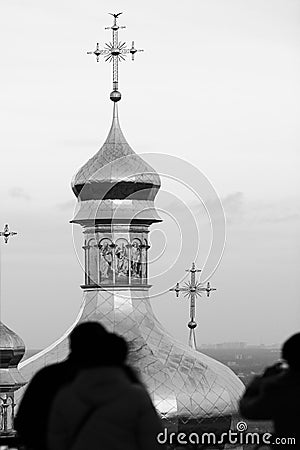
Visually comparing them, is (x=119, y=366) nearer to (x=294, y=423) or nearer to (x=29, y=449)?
(x=29, y=449)

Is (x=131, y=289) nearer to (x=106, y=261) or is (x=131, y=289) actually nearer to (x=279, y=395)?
(x=106, y=261)

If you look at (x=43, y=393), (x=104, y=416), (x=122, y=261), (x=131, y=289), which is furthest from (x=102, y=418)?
(x=122, y=261)

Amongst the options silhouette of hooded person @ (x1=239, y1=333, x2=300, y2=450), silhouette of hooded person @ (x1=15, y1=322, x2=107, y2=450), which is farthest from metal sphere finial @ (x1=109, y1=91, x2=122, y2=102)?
silhouette of hooded person @ (x1=15, y1=322, x2=107, y2=450)

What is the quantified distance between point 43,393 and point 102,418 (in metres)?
0.20

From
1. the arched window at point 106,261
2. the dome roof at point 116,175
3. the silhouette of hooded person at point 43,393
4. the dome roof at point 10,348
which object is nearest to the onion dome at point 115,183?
the dome roof at point 116,175

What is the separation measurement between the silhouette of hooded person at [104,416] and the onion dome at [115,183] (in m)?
14.8

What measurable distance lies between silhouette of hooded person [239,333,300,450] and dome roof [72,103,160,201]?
14.4 metres

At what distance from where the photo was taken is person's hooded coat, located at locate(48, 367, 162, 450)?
14.2ft

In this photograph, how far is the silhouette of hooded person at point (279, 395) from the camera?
4.74 metres

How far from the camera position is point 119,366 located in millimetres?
4406

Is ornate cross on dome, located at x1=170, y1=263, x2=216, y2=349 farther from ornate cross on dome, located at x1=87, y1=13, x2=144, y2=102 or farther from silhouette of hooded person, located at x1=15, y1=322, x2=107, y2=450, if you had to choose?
silhouette of hooded person, located at x1=15, y1=322, x2=107, y2=450

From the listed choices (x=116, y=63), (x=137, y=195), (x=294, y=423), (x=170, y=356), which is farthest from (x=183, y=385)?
(x=294, y=423)

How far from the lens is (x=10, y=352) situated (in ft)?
56.1

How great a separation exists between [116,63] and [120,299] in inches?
123
